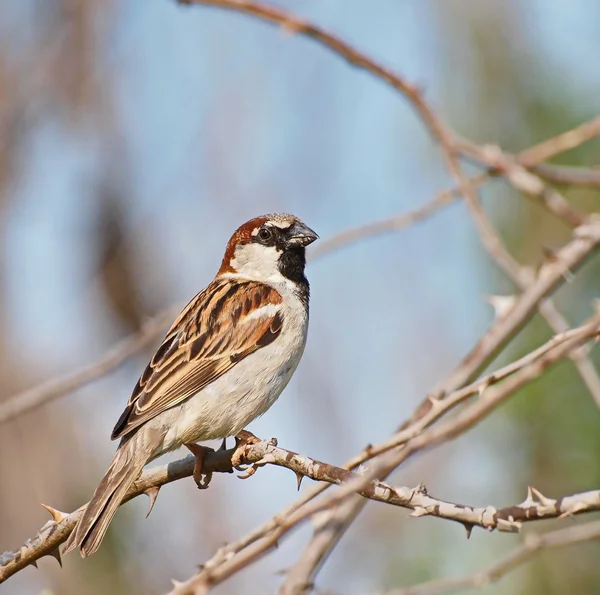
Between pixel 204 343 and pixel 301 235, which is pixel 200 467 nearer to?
pixel 204 343

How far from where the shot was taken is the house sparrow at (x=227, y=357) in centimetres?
382

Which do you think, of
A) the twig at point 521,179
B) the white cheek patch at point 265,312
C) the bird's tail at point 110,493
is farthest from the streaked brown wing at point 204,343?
the twig at point 521,179

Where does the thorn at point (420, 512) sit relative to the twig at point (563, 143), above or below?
below

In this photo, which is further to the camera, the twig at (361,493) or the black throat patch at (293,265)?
the black throat patch at (293,265)

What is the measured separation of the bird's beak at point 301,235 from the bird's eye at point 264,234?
0.11 m

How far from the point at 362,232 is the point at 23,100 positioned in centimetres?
429

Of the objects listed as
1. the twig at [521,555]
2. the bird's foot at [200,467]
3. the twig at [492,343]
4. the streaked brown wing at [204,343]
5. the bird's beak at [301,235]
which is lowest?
the twig at [521,555]

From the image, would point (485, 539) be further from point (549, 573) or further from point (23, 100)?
point (23, 100)

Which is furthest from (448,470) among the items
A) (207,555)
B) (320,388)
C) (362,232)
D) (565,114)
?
(362,232)

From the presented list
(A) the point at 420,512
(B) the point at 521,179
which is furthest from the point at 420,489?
(B) the point at 521,179

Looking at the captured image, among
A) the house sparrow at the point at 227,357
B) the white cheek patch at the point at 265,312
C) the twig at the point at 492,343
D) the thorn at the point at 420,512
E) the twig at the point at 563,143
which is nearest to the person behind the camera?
the thorn at the point at 420,512

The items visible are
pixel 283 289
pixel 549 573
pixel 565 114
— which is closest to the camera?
pixel 283 289

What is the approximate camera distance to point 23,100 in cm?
699

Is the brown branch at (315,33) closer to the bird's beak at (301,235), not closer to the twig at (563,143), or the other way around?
the twig at (563,143)
